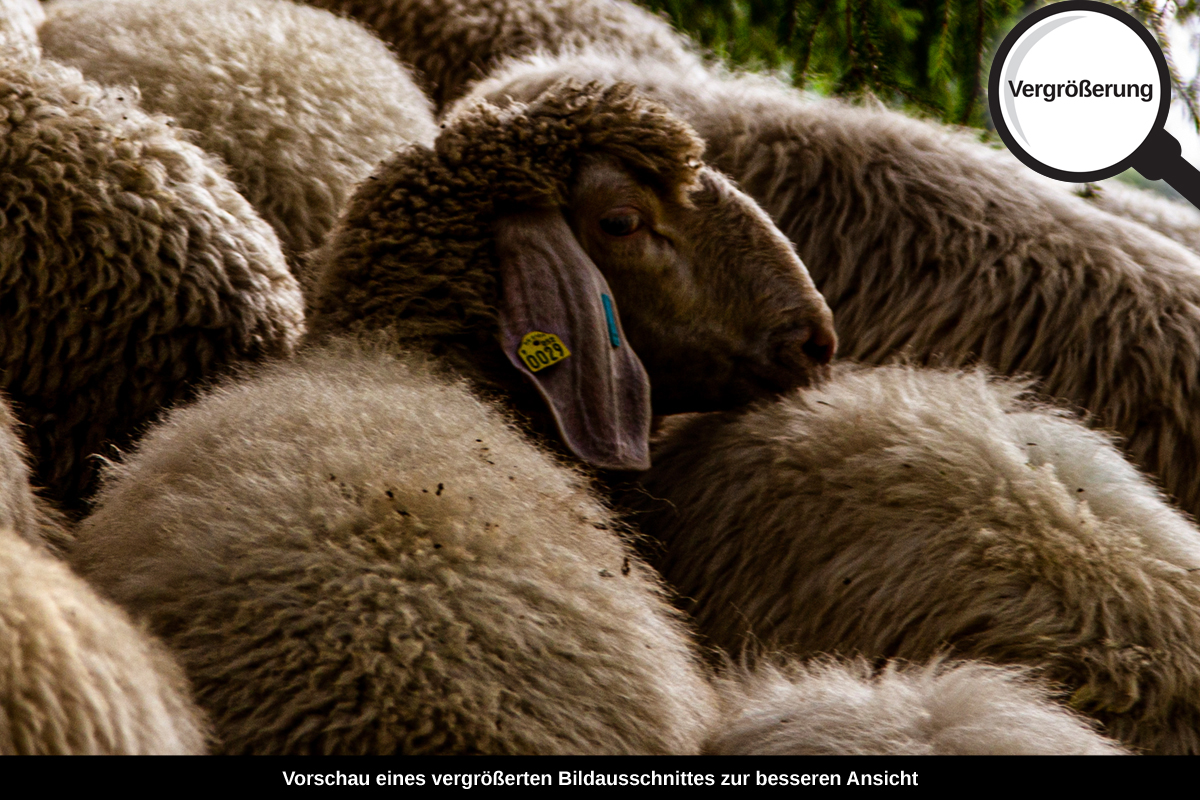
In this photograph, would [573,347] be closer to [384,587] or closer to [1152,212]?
[384,587]

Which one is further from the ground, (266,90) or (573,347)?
(266,90)

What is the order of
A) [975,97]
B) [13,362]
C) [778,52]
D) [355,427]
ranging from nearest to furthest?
[355,427], [13,362], [975,97], [778,52]

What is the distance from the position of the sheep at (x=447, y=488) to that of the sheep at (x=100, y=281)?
0.16 m

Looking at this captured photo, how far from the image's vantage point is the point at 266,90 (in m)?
2.91

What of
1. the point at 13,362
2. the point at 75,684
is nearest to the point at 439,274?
the point at 13,362

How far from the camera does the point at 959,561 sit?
1.99 metres

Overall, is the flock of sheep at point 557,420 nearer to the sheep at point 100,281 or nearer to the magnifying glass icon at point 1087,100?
the sheep at point 100,281

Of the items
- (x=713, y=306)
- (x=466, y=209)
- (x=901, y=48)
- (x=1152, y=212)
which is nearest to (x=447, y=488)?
(x=466, y=209)

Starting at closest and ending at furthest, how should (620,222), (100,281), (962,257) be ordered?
(100,281), (620,222), (962,257)

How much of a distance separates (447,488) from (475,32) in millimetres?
2195

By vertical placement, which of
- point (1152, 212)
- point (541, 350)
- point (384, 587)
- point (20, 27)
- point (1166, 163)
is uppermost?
point (1166, 163)

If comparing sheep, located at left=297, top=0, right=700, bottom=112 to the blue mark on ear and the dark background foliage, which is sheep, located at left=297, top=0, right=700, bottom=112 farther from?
the blue mark on ear
